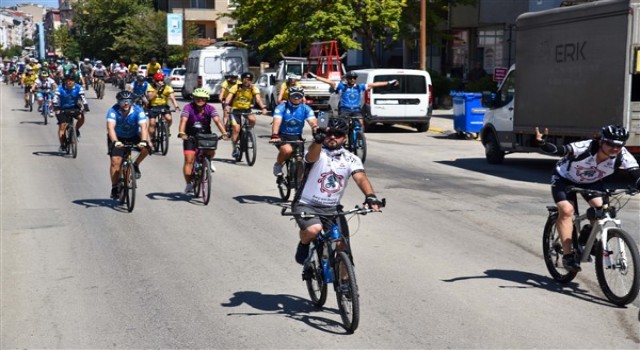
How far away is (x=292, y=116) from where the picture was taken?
13.2m

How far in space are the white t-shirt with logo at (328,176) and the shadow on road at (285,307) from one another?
37.1 inches

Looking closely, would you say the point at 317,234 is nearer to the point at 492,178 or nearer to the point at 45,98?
the point at 492,178

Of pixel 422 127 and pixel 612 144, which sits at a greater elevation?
pixel 612 144

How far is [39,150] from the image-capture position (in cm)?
2136

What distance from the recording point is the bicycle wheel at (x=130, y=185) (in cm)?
1246

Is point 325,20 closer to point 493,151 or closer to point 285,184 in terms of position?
point 493,151

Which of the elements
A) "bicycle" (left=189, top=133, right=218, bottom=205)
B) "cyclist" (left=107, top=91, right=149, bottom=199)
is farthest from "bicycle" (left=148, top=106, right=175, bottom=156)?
"cyclist" (left=107, top=91, right=149, bottom=199)

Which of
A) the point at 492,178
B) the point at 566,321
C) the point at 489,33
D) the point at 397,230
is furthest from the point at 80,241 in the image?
the point at 489,33

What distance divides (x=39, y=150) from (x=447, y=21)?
24894mm

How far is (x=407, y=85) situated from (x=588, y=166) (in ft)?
59.4

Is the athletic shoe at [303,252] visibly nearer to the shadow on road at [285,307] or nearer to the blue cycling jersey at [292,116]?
the shadow on road at [285,307]

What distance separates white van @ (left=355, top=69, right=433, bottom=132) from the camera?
25.8 meters

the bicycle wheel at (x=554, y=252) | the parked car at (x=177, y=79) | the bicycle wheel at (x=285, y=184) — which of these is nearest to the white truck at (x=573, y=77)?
the bicycle wheel at (x=285, y=184)

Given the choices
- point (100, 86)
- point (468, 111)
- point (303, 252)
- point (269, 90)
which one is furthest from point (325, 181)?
point (100, 86)
